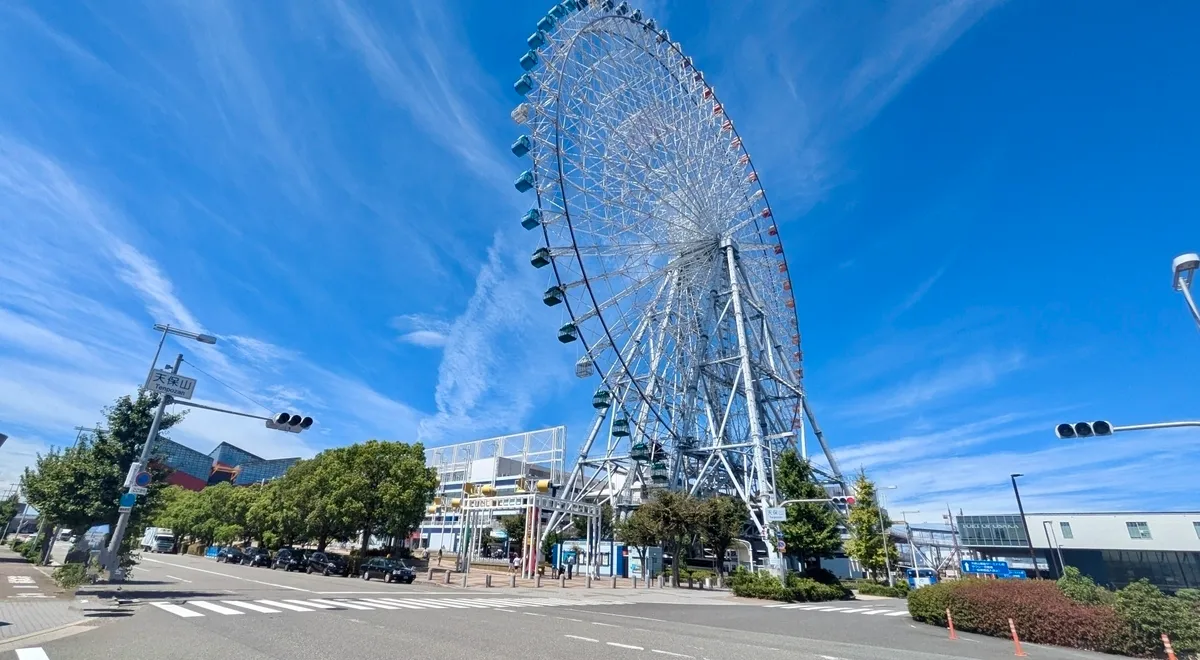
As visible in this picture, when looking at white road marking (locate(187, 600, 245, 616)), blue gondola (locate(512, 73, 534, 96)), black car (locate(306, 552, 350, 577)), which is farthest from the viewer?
black car (locate(306, 552, 350, 577))

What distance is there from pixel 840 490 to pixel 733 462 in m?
10.5

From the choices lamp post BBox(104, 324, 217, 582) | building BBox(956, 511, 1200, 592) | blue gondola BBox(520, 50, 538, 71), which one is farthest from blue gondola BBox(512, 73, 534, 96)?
building BBox(956, 511, 1200, 592)

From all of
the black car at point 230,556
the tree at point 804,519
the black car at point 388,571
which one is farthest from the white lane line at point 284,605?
the black car at point 230,556

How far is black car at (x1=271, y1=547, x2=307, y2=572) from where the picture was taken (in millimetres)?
43031

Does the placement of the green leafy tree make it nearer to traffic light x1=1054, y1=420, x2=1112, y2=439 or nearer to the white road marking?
the white road marking

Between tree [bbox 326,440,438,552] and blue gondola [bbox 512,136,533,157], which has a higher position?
blue gondola [bbox 512,136,533,157]

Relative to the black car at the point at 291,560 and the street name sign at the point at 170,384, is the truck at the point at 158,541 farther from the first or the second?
the street name sign at the point at 170,384

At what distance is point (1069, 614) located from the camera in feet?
55.0

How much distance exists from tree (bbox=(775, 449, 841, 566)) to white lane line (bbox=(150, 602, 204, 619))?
34526mm

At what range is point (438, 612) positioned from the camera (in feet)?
59.1

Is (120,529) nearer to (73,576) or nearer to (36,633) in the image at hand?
(73,576)

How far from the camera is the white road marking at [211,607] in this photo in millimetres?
15827

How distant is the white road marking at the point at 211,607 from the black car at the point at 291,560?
27.6 metres

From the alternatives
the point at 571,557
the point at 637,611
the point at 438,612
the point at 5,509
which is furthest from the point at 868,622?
the point at 5,509
